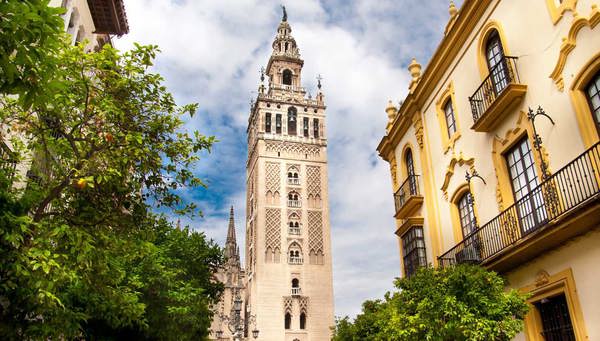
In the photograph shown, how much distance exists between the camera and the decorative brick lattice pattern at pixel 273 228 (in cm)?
4650

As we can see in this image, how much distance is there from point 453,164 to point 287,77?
46.4m

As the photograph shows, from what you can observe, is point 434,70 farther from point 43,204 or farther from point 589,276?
point 43,204

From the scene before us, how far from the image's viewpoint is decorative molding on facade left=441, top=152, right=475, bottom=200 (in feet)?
39.0

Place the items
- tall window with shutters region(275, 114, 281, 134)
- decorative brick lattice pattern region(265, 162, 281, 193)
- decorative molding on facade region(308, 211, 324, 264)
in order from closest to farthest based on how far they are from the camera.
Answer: decorative molding on facade region(308, 211, 324, 264) → decorative brick lattice pattern region(265, 162, 281, 193) → tall window with shutters region(275, 114, 281, 134)

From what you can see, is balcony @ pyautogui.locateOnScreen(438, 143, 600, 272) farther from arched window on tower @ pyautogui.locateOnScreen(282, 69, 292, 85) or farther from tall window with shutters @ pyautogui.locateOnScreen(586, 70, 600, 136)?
arched window on tower @ pyautogui.locateOnScreen(282, 69, 292, 85)

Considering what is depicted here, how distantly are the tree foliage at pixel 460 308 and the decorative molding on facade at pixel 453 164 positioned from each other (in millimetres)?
3825

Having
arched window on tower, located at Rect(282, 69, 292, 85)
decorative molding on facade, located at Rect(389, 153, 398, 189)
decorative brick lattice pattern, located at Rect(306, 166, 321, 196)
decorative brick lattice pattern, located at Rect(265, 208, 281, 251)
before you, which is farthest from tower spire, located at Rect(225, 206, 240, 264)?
decorative molding on facade, located at Rect(389, 153, 398, 189)

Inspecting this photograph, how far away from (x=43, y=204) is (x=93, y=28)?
41.2 feet

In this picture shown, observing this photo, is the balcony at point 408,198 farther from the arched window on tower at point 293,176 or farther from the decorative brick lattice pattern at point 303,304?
the arched window on tower at point 293,176

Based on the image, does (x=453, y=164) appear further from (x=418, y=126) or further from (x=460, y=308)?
(x=460, y=308)

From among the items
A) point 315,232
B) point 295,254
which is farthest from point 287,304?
point 315,232

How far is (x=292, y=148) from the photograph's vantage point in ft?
169

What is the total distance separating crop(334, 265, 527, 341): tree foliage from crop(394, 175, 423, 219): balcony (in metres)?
5.75

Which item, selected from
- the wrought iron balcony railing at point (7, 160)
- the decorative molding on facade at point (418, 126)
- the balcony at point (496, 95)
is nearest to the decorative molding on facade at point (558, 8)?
the balcony at point (496, 95)
